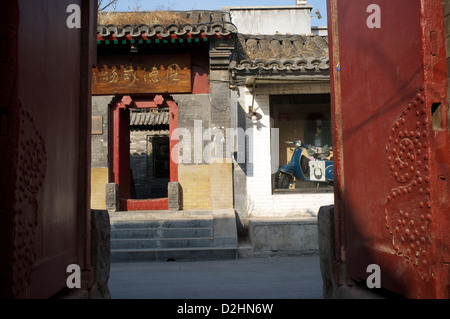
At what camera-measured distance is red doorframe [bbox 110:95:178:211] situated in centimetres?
845

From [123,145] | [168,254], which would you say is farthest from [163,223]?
[123,145]

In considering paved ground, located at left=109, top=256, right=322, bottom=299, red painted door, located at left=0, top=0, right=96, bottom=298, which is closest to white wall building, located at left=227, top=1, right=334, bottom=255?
paved ground, located at left=109, top=256, right=322, bottom=299

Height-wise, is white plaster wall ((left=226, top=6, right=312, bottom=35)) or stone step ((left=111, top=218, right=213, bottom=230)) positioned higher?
white plaster wall ((left=226, top=6, right=312, bottom=35))

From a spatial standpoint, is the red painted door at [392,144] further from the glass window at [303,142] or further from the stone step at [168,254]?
the glass window at [303,142]

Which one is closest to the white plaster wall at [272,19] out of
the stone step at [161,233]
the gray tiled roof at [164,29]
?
the gray tiled roof at [164,29]

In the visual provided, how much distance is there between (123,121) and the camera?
899cm

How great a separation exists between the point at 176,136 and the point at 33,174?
626 cm

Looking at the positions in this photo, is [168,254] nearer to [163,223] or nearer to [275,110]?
[163,223]

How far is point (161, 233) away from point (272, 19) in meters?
10.1

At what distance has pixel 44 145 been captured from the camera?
237 cm

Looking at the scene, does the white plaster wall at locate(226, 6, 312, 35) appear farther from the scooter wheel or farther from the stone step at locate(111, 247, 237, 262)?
the stone step at locate(111, 247, 237, 262)

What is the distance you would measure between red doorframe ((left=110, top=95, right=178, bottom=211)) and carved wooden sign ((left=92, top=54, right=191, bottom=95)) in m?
0.27

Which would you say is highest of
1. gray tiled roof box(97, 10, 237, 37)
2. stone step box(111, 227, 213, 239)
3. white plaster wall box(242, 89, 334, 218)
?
gray tiled roof box(97, 10, 237, 37)
